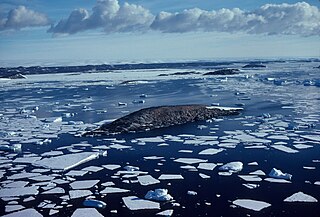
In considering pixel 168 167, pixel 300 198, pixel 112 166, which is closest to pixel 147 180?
pixel 168 167

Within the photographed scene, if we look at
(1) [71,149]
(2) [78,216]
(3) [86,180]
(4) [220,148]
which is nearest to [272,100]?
(4) [220,148]

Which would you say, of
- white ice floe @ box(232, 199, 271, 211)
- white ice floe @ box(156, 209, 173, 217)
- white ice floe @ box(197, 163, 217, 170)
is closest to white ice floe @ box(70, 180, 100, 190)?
white ice floe @ box(156, 209, 173, 217)

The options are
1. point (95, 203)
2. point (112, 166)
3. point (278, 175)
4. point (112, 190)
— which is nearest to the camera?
point (95, 203)

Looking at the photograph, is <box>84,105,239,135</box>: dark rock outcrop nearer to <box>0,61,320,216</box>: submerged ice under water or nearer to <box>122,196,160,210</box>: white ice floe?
<box>0,61,320,216</box>: submerged ice under water

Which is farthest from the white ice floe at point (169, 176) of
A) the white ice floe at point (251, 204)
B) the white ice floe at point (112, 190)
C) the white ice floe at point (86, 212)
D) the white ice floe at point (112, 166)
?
the white ice floe at point (86, 212)

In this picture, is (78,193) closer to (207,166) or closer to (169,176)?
(169,176)

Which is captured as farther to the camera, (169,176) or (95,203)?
(169,176)
